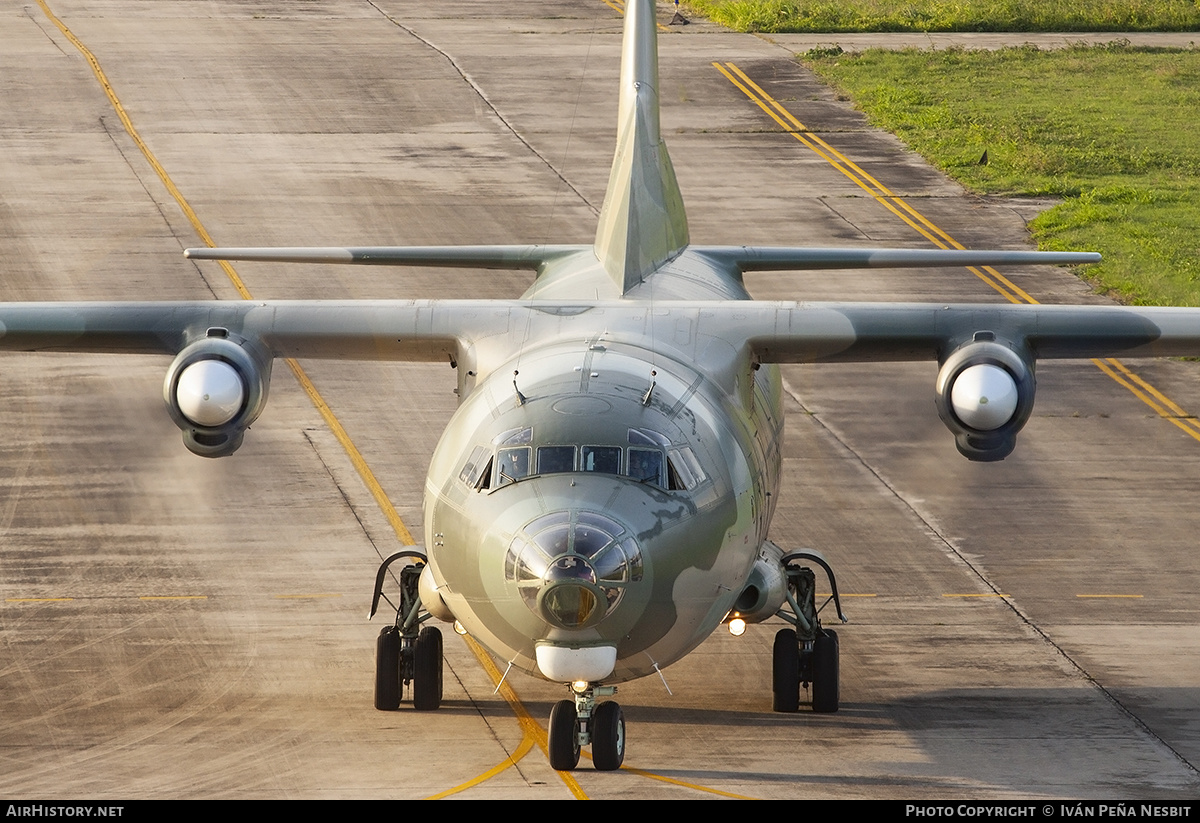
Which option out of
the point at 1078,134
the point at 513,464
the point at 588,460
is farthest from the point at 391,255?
the point at 1078,134

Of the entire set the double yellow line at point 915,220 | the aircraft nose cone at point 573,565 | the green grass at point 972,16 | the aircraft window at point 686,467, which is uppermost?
the green grass at point 972,16

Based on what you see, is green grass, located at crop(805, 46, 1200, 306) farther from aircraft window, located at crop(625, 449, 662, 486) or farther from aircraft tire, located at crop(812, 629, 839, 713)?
aircraft window, located at crop(625, 449, 662, 486)

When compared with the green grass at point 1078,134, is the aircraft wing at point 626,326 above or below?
below

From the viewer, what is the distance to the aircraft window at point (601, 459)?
1576cm

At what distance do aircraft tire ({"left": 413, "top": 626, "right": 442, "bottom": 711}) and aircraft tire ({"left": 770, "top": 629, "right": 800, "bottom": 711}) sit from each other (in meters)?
3.52

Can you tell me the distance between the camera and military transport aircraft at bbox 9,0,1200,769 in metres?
15.5

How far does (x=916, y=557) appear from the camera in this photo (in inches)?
975

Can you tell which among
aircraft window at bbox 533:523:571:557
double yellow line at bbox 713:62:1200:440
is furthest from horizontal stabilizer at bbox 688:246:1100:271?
double yellow line at bbox 713:62:1200:440

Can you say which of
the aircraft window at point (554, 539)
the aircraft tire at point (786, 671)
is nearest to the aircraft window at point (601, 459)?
the aircraft window at point (554, 539)

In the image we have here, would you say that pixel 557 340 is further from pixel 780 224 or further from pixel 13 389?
pixel 780 224

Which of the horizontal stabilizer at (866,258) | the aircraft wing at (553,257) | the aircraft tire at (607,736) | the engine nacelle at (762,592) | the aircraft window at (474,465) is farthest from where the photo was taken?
the aircraft wing at (553,257)

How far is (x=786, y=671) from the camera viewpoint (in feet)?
64.4

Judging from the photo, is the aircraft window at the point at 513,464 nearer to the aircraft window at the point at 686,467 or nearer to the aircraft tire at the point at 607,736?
the aircraft window at the point at 686,467

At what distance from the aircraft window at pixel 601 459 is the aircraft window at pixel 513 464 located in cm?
50
